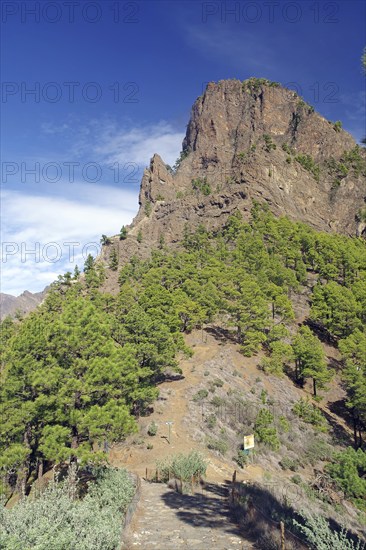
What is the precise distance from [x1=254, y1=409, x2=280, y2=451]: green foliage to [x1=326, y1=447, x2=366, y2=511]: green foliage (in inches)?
250

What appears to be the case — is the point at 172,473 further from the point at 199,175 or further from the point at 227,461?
the point at 199,175

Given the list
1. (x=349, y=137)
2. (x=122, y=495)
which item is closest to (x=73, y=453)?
(x=122, y=495)

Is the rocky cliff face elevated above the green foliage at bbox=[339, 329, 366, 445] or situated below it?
above

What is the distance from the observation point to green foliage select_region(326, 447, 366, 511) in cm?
2381

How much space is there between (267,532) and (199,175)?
13583 centimetres

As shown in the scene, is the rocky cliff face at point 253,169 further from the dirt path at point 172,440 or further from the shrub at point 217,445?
the shrub at point 217,445

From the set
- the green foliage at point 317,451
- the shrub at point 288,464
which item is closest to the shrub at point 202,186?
the green foliage at point 317,451

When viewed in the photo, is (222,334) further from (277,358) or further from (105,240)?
(105,240)

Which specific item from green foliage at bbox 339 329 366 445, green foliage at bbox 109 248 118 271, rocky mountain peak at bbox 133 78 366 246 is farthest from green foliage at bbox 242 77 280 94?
green foliage at bbox 339 329 366 445

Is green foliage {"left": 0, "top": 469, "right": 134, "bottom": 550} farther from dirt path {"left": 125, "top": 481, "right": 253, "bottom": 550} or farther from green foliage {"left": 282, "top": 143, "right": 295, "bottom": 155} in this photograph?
green foliage {"left": 282, "top": 143, "right": 295, "bottom": 155}

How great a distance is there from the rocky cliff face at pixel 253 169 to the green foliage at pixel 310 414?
202ft

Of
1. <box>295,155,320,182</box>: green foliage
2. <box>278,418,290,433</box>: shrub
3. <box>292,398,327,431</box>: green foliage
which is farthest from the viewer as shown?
<box>295,155,320,182</box>: green foliage

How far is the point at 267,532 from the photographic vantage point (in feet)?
33.9

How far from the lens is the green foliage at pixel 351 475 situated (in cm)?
2381
